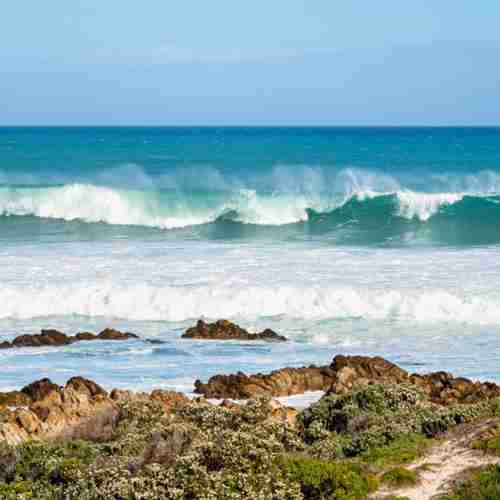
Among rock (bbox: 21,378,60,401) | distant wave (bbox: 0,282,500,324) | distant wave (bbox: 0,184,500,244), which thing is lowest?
rock (bbox: 21,378,60,401)

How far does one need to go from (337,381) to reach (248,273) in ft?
37.1

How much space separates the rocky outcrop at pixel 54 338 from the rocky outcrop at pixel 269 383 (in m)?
4.27

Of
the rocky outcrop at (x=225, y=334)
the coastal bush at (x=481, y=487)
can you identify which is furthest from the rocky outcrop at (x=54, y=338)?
the coastal bush at (x=481, y=487)

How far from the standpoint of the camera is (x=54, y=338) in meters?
19.3

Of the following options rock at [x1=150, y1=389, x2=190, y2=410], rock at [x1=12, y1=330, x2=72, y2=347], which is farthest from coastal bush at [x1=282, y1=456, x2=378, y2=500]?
rock at [x1=12, y1=330, x2=72, y2=347]

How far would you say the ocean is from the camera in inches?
733

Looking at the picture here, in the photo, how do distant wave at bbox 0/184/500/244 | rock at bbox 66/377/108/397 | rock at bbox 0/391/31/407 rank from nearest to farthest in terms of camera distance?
rock at bbox 0/391/31/407 < rock at bbox 66/377/108/397 < distant wave at bbox 0/184/500/244

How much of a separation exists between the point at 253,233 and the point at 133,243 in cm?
497

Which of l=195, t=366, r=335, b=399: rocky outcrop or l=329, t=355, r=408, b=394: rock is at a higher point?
l=329, t=355, r=408, b=394: rock

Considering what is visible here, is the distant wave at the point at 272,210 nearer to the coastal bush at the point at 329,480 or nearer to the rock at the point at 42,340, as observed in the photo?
the rock at the point at 42,340

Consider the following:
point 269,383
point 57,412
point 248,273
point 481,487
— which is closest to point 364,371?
point 269,383

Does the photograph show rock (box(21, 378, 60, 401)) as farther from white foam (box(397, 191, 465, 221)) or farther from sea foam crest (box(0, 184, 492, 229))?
white foam (box(397, 191, 465, 221))

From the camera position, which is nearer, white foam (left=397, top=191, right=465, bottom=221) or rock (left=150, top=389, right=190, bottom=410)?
rock (left=150, top=389, right=190, bottom=410)

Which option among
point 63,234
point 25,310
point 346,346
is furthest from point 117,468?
point 63,234
